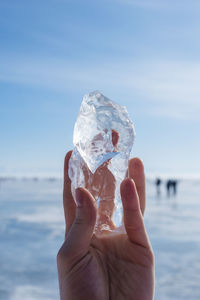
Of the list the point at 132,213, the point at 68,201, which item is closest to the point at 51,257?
the point at 68,201

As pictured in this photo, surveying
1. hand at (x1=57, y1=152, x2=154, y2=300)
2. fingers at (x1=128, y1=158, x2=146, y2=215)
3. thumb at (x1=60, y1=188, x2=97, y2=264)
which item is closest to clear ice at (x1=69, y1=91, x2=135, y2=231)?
fingers at (x1=128, y1=158, x2=146, y2=215)

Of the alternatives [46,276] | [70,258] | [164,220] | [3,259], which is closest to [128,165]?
[70,258]

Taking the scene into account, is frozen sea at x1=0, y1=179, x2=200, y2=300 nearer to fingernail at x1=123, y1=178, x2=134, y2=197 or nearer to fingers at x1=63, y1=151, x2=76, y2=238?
fingers at x1=63, y1=151, x2=76, y2=238

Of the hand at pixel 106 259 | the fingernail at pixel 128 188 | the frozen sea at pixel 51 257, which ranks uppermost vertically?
the fingernail at pixel 128 188

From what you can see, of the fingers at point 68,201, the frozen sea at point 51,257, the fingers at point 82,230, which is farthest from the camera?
the frozen sea at point 51,257

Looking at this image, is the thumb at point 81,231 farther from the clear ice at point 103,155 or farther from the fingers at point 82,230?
the clear ice at point 103,155

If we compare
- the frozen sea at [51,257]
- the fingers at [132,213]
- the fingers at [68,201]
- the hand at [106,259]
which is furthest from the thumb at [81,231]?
the frozen sea at [51,257]

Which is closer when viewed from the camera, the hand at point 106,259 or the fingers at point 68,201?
the hand at point 106,259
